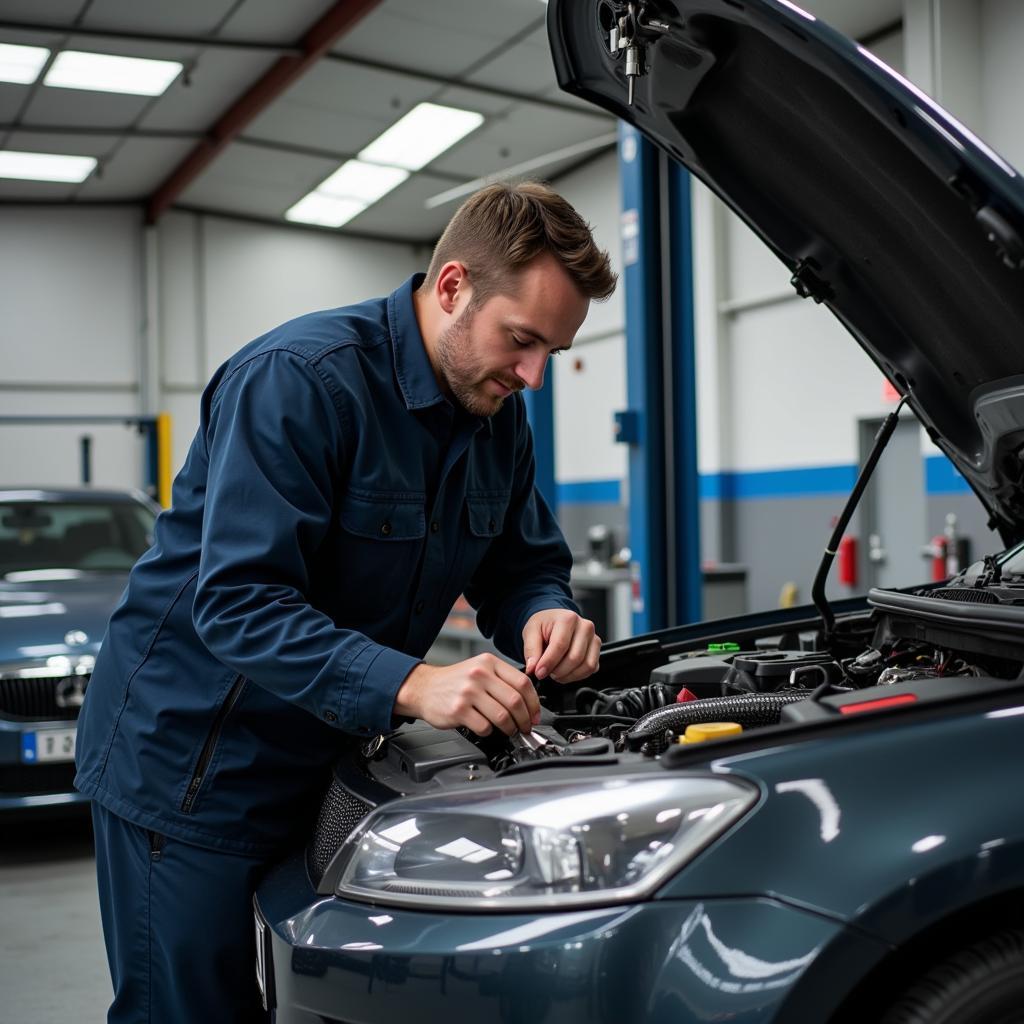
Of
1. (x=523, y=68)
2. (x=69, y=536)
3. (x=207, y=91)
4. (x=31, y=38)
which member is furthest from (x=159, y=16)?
(x=69, y=536)

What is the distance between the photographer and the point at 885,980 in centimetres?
110

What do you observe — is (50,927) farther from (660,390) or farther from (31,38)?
(31,38)

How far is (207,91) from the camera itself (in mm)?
9195

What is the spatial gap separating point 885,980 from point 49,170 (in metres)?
11.7

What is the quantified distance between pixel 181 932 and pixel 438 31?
7.34 metres

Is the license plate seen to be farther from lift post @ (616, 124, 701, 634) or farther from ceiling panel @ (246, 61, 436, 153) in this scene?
ceiling panel @ (246, 61, 436, 153)

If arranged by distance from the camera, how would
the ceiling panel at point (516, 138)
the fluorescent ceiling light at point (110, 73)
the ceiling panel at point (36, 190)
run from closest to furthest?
the fluorescent ceiling light at point (110, 73), the ceiling panel at point (516, 138), the ceiling panel at point (36, 190)

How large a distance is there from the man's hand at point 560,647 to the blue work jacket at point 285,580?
0.16 m

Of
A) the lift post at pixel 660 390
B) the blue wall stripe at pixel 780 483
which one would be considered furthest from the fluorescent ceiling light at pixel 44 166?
the lift post at pixel 660 390

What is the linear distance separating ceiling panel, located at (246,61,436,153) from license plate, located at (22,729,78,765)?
6.34 metres

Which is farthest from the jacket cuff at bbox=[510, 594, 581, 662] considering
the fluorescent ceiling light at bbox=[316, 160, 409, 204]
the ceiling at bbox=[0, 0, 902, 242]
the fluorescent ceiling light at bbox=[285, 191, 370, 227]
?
the fluorescent ceiling light at bbox=[285, 191, 370, 227]

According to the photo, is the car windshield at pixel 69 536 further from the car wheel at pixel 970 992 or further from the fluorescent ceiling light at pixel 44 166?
the fluorescent ceiling light at pixel 44 166

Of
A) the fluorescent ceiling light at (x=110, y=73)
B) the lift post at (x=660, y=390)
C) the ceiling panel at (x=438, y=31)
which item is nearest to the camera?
the lift post at (x=660, y=390)

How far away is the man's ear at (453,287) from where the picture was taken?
1496mm
